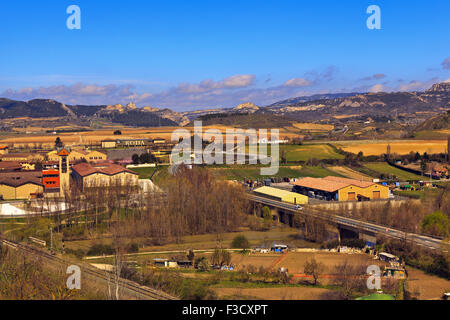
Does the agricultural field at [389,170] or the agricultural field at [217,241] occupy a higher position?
the agricultural field at [389,170]

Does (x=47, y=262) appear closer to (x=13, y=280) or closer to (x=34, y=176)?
(x=13, y=280)

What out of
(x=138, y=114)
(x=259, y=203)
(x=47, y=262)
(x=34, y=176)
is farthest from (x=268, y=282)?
(x=138, y=114)

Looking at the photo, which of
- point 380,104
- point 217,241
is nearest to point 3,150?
point 217,241

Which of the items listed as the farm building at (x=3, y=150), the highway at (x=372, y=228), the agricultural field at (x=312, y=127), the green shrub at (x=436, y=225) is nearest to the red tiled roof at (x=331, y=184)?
the highway at (x=372, y=228)

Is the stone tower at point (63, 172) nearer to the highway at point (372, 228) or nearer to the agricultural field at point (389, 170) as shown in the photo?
the highway at point (372, 228)

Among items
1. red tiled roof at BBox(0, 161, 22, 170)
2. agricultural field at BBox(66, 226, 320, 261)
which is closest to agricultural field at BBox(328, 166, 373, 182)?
agricultural field at BBox(66, 226, 320, 261)

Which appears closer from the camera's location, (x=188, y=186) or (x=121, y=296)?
(x=121, y=296)
